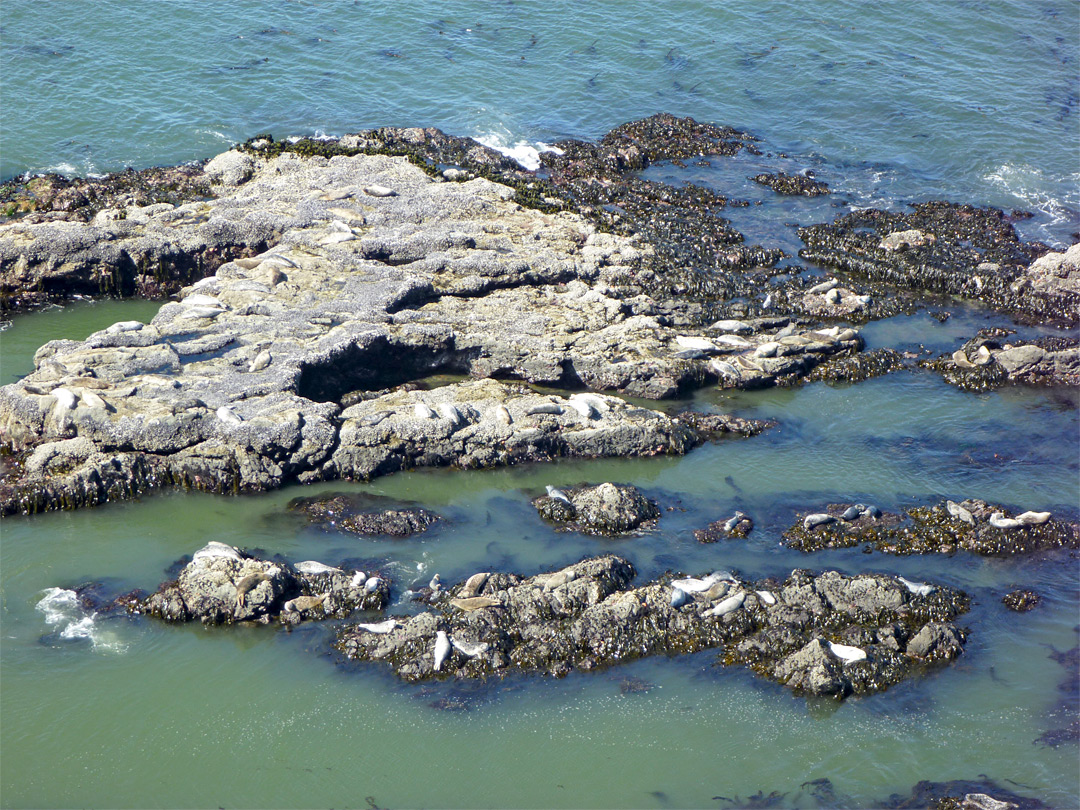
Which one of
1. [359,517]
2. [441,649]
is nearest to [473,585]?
[441,649]

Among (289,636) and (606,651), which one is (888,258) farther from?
(289,636)

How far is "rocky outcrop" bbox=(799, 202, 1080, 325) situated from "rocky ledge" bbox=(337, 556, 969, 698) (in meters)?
9.63

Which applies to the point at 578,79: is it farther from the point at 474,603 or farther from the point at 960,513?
the point at 474,603

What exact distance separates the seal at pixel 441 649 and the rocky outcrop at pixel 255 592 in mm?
1008

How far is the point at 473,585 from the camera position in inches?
431

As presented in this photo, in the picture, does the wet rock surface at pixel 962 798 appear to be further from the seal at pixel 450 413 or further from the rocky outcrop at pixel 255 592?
the seal at pixel 450 413

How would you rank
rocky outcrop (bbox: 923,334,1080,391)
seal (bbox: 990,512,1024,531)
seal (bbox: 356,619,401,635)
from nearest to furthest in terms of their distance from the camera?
1. seal (bbox: 356,619,401,635)
2. seal (bbox: 990,512,1024,531)
3. rocky outcrop (bbox: 923,334,1080,391)

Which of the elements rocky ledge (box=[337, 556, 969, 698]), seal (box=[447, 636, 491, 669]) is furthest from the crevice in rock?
seal (box=[447, 636, 491, 669])

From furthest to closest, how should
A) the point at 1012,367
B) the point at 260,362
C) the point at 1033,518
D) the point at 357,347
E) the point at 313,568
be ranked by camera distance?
1. the point at 1012,367
2. the point at 357,347
3. the point at 260,362
4. the point at 1033,518
5. the point at 313,568

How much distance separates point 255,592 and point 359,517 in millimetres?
1920

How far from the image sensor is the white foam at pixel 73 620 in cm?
1025

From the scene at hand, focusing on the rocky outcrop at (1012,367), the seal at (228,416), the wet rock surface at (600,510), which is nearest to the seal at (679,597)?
the wet rock surface at (600,510)

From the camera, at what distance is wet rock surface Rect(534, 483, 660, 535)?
40.3 feet

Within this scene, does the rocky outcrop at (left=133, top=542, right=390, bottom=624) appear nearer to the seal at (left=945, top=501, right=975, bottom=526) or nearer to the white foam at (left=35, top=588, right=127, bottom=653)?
the white foam at (left=35, top=588, right=127, bottom=653)
